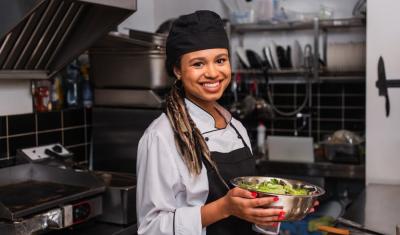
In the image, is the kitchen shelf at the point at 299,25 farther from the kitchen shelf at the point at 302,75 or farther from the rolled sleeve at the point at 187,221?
the rolled sleeve at the point at 187,221

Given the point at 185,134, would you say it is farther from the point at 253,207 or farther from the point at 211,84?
the point at 253,207

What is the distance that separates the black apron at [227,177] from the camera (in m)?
1.72

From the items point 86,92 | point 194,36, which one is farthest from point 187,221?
point 86,92

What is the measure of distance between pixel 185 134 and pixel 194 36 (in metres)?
0.33

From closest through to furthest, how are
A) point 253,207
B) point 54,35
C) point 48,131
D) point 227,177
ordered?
1. point 253,207
2. point 227,177
3. point 54,35
4. point 48,131

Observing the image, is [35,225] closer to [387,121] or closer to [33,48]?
[33,48]

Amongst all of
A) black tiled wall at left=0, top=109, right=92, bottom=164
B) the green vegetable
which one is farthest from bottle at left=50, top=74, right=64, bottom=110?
the green vegetable

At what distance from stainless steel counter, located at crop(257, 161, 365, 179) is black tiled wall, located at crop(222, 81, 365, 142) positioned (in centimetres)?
40

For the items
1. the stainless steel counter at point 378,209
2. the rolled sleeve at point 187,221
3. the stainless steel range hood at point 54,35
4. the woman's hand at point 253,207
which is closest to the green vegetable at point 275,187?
the woman's hand at point 253,207

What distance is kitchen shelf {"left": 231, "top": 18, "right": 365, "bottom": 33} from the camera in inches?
141

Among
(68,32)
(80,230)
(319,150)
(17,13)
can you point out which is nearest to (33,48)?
(68,32)

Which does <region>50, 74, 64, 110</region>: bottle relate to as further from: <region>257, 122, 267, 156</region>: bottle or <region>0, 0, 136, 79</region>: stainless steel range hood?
<region>257, 122, 267, 156</region>: bottle

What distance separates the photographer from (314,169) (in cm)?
343

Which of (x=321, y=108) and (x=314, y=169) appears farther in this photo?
(x=321, y=108)
